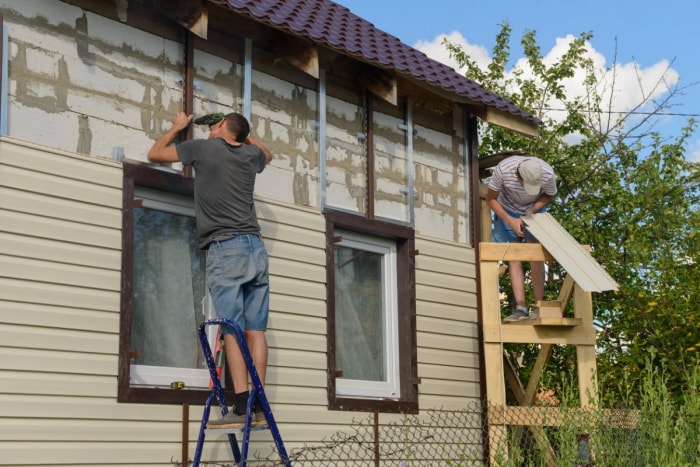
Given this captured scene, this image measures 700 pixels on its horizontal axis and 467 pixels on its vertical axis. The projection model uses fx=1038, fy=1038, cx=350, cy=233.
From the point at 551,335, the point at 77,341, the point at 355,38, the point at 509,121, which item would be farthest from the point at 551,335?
the point at 77,341

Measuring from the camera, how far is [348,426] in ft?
28.7

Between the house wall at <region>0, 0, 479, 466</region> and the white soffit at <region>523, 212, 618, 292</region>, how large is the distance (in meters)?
1.71

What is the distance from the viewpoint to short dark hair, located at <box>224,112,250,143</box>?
7547 mm

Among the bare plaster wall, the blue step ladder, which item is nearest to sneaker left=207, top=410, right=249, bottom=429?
the blue step ladder

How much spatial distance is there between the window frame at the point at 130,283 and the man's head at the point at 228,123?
0.44 m

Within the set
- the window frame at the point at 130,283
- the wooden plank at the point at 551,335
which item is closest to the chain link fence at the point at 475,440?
the wooden plank at the point at 551,335

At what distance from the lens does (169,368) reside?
24.5 ft

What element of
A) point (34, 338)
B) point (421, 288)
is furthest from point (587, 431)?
point (34, 338)

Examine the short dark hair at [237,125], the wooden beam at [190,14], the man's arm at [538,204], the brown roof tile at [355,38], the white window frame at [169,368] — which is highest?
the brown roof tile at [355,38]

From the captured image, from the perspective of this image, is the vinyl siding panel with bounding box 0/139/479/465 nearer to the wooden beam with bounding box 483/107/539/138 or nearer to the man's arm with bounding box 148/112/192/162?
the man's arm with bounding box 148/112/192/162

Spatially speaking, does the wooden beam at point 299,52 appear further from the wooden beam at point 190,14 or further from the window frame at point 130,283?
the window frame at point 130,283

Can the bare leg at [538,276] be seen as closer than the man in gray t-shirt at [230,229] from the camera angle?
No

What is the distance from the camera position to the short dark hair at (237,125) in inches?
297

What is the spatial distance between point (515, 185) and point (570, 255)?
2.89 ft
